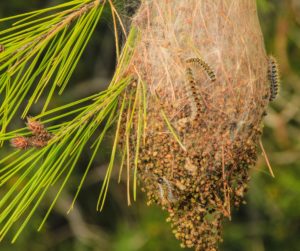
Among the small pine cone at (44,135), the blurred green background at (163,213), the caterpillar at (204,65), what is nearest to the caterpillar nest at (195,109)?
the caterpillar at (204,65)

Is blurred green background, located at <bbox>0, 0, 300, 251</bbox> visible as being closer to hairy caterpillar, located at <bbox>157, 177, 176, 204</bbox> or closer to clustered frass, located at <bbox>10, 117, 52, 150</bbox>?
hairy caterpillar, located at <bbox>157, 177, 176, 204</bbox>

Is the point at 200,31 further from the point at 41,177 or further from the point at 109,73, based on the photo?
the point at 109,73

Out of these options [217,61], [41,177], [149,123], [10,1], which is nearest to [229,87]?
[217,61]

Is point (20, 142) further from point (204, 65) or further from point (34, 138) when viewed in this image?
point (204, 65)

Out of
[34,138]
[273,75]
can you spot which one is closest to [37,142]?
[34,138]

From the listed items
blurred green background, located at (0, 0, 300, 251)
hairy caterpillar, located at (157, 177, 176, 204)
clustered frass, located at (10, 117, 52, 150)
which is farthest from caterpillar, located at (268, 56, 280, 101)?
blurred green background, located at (0, 0, 300, 251)
